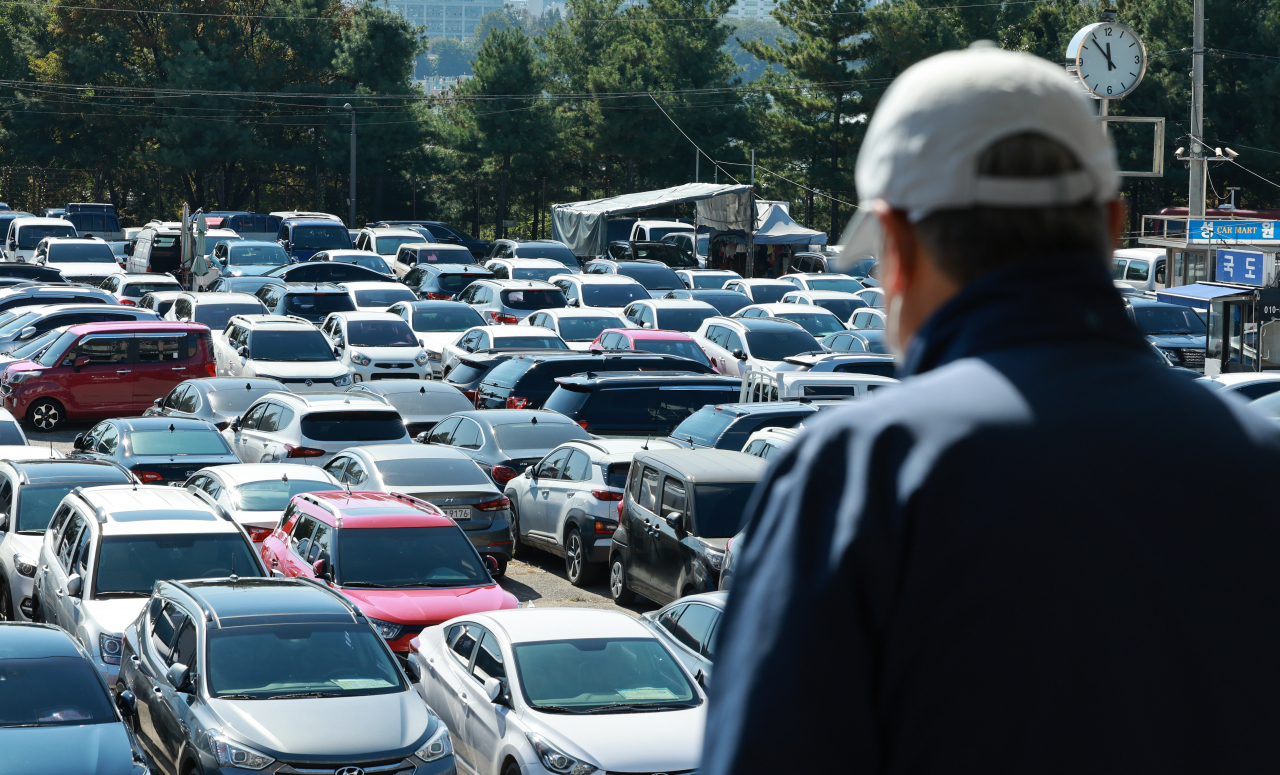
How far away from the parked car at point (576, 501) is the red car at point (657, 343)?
721 cm

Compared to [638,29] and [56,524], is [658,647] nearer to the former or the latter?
[56,524]

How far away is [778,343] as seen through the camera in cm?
2509

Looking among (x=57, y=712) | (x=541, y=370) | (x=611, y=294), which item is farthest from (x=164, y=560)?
(x=611, y=294)

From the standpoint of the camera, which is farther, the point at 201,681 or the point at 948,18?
the point at 948,18

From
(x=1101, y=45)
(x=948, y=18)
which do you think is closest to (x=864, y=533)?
(x=1101, y=45)

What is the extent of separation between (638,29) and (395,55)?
11590 millimetres

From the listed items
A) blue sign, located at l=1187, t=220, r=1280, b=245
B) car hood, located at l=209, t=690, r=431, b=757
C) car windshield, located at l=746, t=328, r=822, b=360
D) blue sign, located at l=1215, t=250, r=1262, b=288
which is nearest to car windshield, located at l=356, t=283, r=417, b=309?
car windshield, located at l=746, t=328, r=822, b=360

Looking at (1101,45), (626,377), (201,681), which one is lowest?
(201,681)

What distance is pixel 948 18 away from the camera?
194 ft

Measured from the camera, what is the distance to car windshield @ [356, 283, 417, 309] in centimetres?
3044

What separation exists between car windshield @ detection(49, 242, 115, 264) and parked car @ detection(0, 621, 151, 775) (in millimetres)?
31877

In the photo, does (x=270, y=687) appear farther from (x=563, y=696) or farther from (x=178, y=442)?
(x=178, y=442)

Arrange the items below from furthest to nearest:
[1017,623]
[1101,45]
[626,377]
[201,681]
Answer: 1. [1101,45]
2. [626,377]
3. [201,681]
4. [1017,623]

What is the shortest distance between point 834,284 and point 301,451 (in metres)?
20.6
